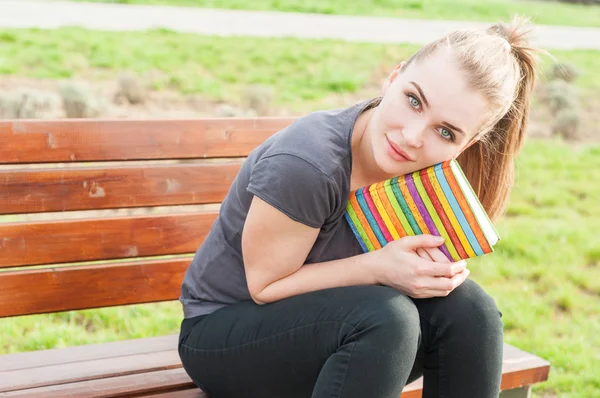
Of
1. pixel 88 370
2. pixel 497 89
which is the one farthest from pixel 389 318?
pixel 88 370

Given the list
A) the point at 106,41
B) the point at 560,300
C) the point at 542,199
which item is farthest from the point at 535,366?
the point at 106,41

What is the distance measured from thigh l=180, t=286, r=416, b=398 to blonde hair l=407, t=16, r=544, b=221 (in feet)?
1.74

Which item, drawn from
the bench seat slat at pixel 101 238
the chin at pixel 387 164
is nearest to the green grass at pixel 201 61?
the bench seat slat at pixel 101 238

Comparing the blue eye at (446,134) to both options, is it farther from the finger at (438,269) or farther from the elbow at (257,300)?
the elbow at (257,300)

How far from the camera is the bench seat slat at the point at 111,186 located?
2.26 meters

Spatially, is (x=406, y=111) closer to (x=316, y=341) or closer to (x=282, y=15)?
(x=316, y=341)

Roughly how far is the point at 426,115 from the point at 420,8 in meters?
10.4

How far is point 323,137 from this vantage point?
6.18 ft

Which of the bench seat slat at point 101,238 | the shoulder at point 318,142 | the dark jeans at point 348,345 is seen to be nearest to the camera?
the dark jeans at point 348,345

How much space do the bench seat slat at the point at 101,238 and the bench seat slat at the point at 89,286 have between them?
3 cm

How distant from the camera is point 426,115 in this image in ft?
6.03

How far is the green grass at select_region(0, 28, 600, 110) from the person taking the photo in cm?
607

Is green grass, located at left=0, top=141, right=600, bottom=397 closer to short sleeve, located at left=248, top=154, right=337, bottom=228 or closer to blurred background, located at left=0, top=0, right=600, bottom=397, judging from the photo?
blurred background, located at left=0, top=0, right=600, bottom=397

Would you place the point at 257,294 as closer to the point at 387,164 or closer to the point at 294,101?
the point at 387,164
